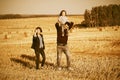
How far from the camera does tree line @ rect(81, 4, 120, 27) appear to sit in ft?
139

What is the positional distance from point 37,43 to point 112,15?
32207mm

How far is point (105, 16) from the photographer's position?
139ft

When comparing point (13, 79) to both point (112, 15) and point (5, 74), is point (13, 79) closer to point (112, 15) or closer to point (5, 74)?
point (5, 74)

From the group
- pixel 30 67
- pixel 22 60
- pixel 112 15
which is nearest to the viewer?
pixel 30 67

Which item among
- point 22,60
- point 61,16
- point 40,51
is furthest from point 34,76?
point 22,60

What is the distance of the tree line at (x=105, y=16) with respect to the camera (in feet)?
139

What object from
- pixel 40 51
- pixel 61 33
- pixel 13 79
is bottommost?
pixel 13 79

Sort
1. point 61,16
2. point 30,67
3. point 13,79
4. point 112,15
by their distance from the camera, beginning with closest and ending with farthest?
point 13,79
point 61,16
point 30,67
point 112,15

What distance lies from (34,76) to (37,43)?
162 cm

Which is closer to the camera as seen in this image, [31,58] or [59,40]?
[59,40]

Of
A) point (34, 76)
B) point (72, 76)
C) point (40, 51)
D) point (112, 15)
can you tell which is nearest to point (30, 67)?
point (40, 51)

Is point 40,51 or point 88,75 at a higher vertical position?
Answer: point 40,51

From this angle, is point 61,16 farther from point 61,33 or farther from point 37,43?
point 37,43

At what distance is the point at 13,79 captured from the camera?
1028cm
